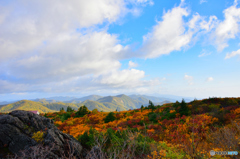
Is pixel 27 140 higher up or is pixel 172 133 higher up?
pixel 27 140

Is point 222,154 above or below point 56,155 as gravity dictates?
above

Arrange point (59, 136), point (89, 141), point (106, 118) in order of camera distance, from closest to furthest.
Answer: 1. point (59, 136)
2. point (89, 141)
3. point (106, 118)

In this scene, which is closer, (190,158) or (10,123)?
(190,158)

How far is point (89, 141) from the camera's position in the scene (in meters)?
8.27

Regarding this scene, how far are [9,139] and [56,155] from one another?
3.26 m

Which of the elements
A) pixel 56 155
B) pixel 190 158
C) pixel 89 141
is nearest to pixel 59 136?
pixel 56 155

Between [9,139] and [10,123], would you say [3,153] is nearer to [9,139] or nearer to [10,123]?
[9,139]

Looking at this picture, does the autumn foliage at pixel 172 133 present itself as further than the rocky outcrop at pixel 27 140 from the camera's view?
No

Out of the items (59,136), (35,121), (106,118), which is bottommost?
(106,118)

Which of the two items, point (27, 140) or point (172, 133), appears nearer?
point (27, 140)

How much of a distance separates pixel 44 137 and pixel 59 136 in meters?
0.88

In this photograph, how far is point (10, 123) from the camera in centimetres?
748

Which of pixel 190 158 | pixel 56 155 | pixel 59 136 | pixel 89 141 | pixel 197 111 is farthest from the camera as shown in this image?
pixel 197 111

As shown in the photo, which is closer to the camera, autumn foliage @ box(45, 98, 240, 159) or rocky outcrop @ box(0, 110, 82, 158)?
autumn foliage @ box(45, 98, 240, 159)
